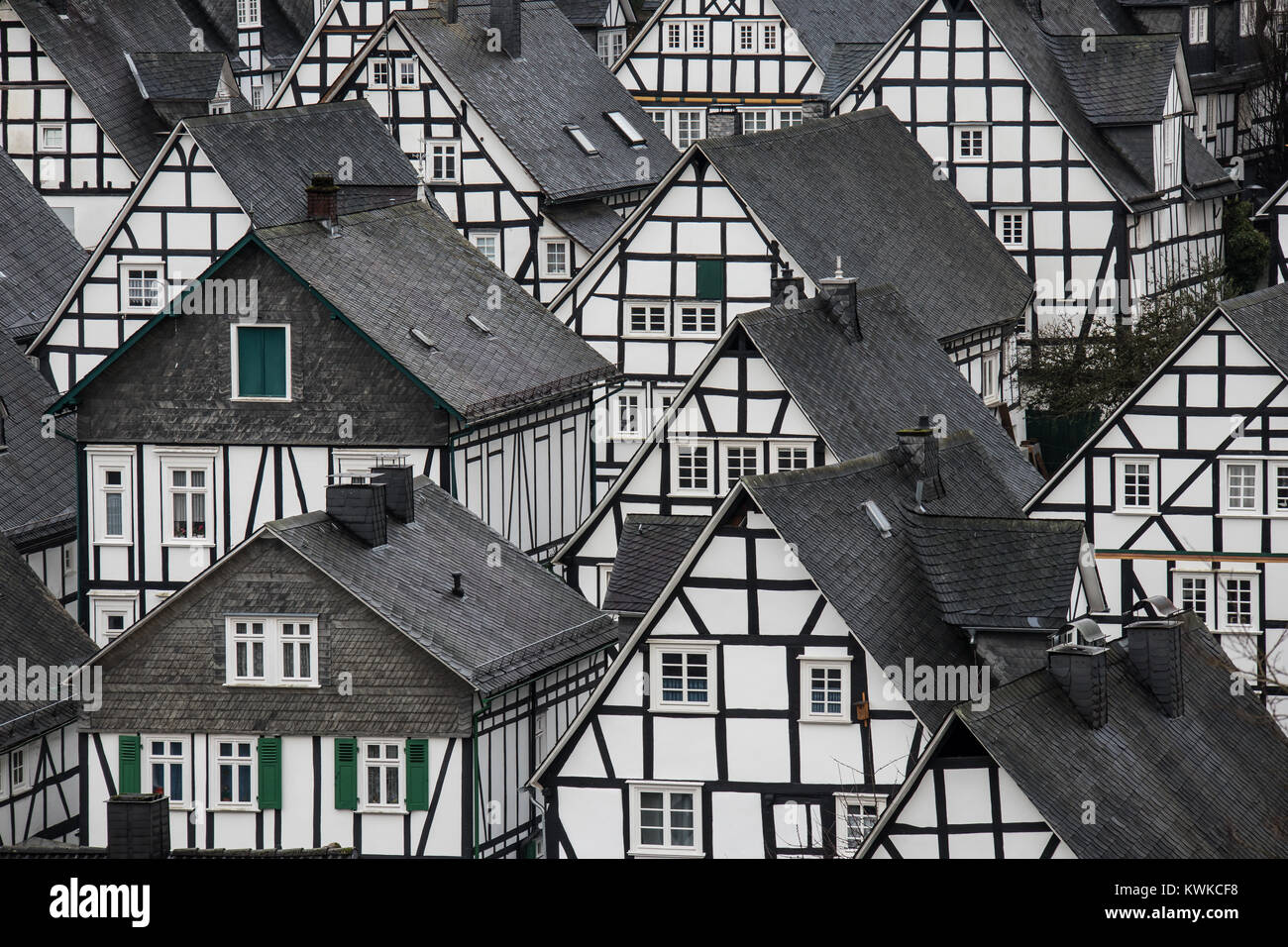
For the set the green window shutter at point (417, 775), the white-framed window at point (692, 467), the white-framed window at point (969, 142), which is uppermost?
the white-framed window at point (969, 142)

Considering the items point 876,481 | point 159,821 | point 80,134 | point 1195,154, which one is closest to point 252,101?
point 80,134

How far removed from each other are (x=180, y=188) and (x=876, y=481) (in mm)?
18847

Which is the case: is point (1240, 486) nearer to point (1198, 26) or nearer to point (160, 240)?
point (160, 240)

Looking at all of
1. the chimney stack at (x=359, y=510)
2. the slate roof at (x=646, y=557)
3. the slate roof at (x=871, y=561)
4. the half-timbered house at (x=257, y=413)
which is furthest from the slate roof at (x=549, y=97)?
the slate roof at (x=871, y=561)

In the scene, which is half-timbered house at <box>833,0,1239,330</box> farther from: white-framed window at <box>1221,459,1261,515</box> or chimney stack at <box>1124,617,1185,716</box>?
chimney stack at <box>1124,617,1185,716</box>

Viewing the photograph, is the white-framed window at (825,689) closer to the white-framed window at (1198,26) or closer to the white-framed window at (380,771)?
the white-framed window at (380,771)

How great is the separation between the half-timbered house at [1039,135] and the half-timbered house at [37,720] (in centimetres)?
2868

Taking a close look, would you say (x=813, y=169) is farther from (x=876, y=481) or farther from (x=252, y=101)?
(x=252, y=101)

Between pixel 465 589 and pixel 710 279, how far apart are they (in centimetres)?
1529

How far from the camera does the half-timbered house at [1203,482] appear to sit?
137 feet

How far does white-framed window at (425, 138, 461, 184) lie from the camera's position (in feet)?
197

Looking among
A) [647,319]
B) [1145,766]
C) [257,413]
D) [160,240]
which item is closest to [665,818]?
[1145,766]
